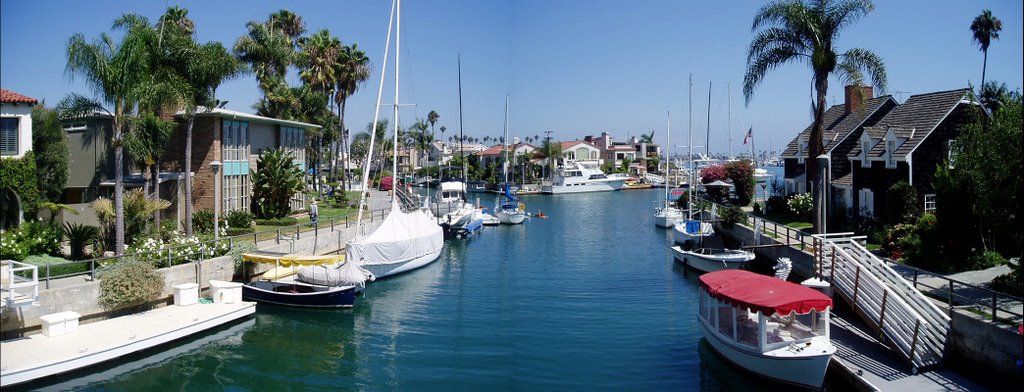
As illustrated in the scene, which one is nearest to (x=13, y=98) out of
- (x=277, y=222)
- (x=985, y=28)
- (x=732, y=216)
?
(x=277, y=222)

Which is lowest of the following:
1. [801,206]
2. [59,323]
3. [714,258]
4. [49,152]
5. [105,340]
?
[105,340]

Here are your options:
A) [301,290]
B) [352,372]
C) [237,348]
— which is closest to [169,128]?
[301,290]

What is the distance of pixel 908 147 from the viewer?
3306cm

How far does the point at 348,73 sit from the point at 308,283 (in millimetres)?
35083

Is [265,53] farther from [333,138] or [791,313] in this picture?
[791,313]

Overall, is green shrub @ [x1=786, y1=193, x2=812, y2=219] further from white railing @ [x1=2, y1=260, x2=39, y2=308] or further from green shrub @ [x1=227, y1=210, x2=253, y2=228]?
white railing @ [x1=2, y1=260, x2=39, y2=308]

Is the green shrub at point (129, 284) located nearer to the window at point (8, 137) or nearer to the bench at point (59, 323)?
the bench at point (59, 323)

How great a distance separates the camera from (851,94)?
1750 inches

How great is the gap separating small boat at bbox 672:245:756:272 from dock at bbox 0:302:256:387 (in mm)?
20769

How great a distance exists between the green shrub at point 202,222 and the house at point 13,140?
27.1 feet

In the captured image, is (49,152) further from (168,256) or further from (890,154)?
(890,154)

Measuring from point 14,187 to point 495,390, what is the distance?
20.0 metres

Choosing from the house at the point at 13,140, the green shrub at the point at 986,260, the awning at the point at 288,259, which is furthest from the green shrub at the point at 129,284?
the green shrub at the point at 986,260

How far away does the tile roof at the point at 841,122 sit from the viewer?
41.0m
